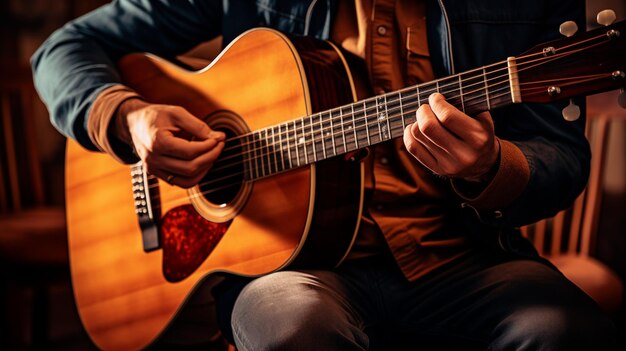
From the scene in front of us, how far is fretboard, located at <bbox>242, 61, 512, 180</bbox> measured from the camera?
83cm

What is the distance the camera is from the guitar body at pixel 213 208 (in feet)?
3.34

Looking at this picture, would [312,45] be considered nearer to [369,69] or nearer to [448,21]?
[369,69]

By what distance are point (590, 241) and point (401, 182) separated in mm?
968

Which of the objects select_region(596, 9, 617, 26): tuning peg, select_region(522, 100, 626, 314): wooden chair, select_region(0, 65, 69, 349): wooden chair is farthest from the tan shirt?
select_region(0, 65, 69, 349): wooden chair

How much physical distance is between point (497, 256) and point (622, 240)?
4.43 ft

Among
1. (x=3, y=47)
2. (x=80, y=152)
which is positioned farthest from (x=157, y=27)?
(x=3, y=47)

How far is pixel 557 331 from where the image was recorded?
0.84 m

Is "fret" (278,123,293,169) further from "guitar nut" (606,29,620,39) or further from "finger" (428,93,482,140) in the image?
"guitar nut" (606,29,620,39)

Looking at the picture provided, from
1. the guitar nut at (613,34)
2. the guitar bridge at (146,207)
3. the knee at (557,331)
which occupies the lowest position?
the knee at (557,331)

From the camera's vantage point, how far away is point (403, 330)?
3.36 ft

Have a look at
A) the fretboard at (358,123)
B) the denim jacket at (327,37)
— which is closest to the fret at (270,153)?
the fretboard at (358,123)

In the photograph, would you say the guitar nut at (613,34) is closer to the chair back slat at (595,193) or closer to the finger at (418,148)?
the finger at (418,148)

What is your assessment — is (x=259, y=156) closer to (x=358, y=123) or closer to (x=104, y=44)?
(x=358, y=123)

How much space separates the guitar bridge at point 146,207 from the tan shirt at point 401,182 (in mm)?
401
